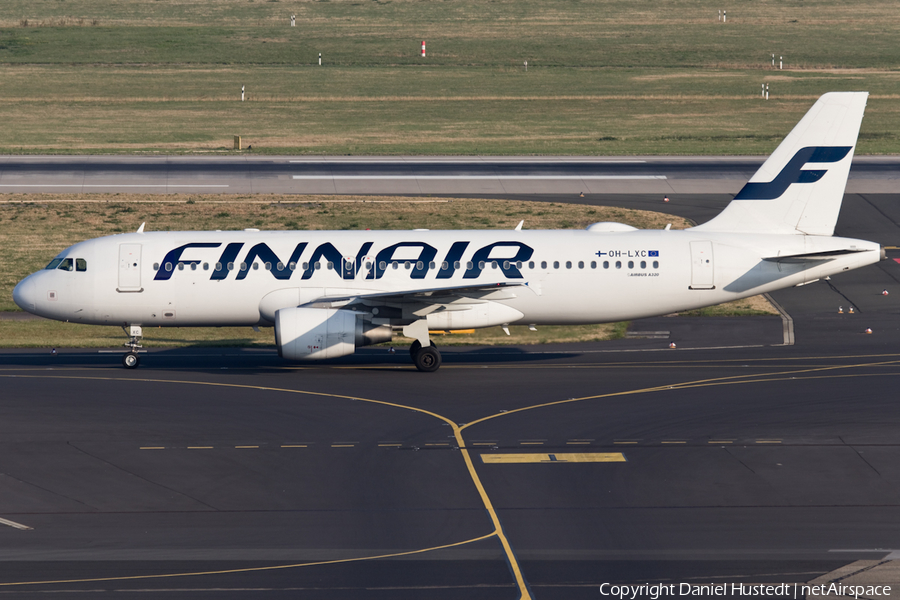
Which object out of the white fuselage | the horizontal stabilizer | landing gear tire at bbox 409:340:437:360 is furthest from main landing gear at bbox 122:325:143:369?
the horizontal stabilizer

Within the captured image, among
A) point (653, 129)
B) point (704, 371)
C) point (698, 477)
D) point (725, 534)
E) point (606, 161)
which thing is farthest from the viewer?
point (653, 129)

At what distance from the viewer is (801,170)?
3819 cm

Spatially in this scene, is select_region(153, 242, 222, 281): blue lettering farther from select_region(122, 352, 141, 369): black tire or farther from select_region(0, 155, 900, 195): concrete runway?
select_region(0, 155, 900, 195): concrete runway

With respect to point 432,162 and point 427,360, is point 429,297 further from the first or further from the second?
point 432,162

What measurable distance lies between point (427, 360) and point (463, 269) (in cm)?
334

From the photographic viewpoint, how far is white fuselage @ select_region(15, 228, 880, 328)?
122ft

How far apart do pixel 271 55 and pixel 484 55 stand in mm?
24462

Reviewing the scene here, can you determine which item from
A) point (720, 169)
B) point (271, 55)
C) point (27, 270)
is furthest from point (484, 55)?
point (27, 270)

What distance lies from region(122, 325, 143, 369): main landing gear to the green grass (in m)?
44.3

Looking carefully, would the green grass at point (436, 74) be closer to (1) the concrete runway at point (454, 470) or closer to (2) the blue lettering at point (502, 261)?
(2) the blue lettering at point (502, 261)

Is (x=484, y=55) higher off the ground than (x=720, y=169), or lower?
higher

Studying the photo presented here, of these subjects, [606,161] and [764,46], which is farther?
[764,46]

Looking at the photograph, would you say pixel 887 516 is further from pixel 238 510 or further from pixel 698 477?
pixel 238 510

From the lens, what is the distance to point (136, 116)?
307 ft
